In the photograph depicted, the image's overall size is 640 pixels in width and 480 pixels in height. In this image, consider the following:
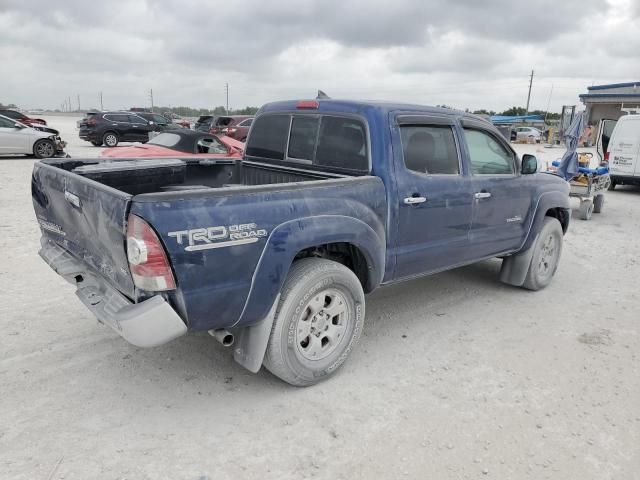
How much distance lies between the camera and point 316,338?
349 centimetres

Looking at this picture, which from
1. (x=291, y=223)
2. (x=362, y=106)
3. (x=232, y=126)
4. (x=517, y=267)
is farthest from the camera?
(x=232, y=126)

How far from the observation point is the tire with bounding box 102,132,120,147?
22.0 m

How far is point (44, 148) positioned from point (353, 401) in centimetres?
1716

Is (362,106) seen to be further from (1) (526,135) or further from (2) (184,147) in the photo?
(1) (526,135)

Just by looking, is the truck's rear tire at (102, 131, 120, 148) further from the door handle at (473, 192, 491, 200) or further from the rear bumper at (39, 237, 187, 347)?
the door handle at (473, 192, 491, 200)

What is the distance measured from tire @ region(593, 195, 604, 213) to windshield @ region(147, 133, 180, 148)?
889 centimetres

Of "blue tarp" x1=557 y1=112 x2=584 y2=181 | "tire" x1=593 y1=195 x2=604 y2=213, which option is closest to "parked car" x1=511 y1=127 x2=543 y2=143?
"tire" x1=593 y1=195 x2=604 y2=213

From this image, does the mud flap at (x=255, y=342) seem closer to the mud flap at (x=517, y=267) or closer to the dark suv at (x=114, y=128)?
the mud flap at (x=517, y=267)

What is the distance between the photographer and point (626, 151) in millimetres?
13180

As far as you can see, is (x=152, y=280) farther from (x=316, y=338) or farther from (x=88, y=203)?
(x=316, y=338)

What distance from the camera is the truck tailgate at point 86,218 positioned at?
9.00ft

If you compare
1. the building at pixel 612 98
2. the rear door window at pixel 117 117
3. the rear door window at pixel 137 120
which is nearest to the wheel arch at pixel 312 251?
the rear door window at pixel 117 117

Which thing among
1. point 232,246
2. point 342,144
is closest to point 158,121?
point 342,144

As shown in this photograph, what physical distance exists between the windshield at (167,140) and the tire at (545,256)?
723 cm
